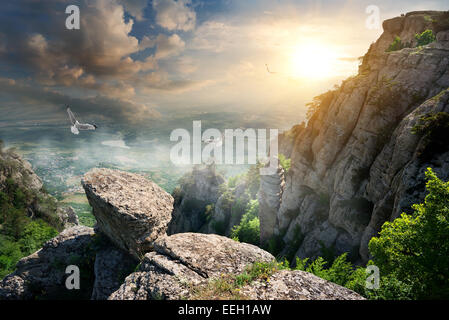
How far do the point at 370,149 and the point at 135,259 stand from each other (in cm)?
2520

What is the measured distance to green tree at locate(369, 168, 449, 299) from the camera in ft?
27.9

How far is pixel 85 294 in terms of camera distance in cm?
1655

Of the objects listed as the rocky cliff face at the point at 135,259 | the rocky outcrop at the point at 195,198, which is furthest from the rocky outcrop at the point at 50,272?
the rocky outcrop at the point at 195,198

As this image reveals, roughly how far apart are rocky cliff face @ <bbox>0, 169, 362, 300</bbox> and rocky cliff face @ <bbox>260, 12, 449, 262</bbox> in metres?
11.3

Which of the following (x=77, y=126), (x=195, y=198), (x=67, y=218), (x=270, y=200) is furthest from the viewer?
(x=195, y=198)

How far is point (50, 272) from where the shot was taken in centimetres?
1628

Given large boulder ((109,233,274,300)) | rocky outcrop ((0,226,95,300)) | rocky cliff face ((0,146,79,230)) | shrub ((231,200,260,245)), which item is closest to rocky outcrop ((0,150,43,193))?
rocky cliff face ((0,146,79,230))

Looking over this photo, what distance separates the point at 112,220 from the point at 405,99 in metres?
28.5

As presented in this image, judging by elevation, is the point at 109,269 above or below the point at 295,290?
below

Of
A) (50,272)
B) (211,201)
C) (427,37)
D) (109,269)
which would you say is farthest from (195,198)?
A: (427,37)

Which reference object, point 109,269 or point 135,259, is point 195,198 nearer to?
point 135,259

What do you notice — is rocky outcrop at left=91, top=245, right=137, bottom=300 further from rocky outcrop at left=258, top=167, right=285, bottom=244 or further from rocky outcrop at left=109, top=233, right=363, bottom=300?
rocky outcrop at left=258, top=167, right=285, bottom=244
